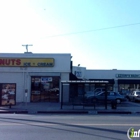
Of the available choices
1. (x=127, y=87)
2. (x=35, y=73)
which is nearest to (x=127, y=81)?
(x=127, y=87)

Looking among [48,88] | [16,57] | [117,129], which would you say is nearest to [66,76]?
[48,88]

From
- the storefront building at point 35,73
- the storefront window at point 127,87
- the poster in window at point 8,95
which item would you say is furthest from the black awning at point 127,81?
the poster in window at point 8,95

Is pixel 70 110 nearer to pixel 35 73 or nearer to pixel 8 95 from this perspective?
pixel 8 95

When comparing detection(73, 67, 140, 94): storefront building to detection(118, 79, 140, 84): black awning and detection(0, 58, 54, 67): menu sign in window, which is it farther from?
detection(0, 58, 54, 67): menu sign in window

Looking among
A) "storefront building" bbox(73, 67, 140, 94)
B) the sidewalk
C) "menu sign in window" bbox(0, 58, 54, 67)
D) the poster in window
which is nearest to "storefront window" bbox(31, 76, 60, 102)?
"menu sign in window" bbox(0, 58, 54, 67)

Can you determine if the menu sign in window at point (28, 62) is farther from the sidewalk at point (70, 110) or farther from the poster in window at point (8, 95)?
the sidewalk at point (70, 110)

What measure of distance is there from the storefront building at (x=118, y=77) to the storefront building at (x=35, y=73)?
20.9 meters

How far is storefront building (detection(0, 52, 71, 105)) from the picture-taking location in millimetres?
31891

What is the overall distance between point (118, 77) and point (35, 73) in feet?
83.9

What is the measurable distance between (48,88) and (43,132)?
21.4 metres

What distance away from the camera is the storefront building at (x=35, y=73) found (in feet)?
105

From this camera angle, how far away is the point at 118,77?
53.8 metres

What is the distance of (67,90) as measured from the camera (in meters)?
24.3

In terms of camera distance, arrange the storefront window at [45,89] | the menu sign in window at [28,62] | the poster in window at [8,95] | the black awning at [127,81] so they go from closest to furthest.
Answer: the poster in window at [8,95] → the storefront window at [45,89] → the menu sign in window at [28,62] → the black awning at [127,81]
